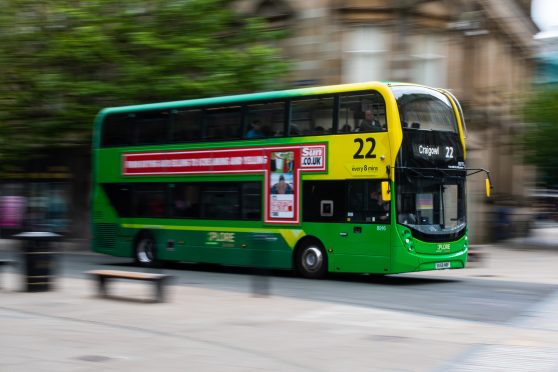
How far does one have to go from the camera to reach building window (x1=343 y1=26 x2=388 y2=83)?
1106 inches

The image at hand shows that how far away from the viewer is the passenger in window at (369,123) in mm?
15898

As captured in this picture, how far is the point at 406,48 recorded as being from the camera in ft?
92.2

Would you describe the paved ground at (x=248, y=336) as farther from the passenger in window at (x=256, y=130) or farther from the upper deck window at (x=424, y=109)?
the passenger in window at (x=256, y=130)

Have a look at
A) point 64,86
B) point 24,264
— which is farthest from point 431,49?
point 24,264

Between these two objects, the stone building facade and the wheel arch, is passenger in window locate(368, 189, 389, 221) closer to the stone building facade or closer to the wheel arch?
the wheel arch

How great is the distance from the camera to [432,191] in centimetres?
1636

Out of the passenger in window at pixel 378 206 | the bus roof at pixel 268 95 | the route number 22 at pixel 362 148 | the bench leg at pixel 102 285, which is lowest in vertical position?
the bench leg at pixel 102 285

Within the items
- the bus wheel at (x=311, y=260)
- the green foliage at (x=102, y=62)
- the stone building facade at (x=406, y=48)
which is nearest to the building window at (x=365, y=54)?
the stone building facade at (x=406, y=48)

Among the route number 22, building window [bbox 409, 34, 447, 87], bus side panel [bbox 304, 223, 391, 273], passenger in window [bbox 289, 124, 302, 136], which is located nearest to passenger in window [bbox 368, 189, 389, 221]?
bus side panel [bbox 304, 223, 391, 273]

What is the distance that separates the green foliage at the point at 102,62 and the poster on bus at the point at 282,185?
23.6 ft

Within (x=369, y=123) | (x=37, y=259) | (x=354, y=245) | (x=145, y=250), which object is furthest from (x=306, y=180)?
(x=37, y=259)

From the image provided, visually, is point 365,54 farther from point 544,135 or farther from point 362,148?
point 362,148

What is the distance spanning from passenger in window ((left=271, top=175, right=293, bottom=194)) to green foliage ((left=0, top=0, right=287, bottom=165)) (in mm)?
7303

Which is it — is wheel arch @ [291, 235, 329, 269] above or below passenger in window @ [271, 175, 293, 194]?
below
